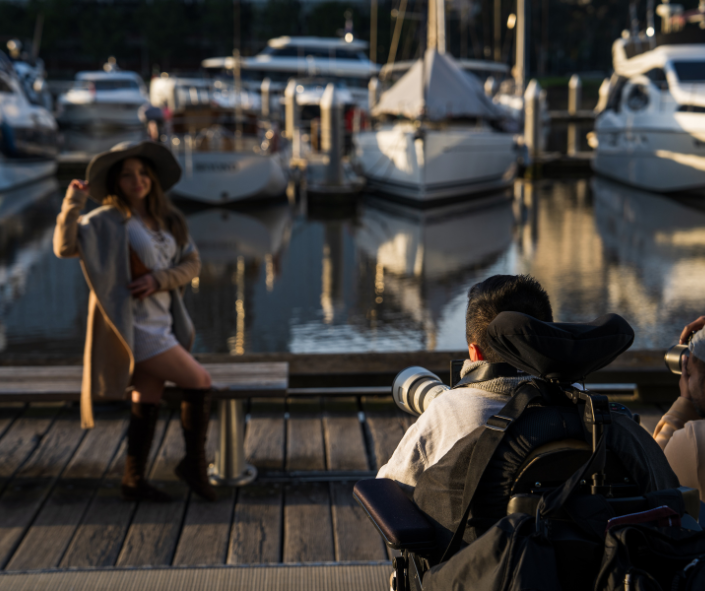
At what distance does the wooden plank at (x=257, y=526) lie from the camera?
3.15m

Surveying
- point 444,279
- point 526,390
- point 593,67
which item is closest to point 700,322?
point 526,390

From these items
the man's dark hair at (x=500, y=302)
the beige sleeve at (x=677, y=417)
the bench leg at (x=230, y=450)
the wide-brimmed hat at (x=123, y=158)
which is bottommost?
the bench leg at (x=230, y=450)

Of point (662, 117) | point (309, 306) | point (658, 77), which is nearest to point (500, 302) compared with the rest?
point (309, 306)

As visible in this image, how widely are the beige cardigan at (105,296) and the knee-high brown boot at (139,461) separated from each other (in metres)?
0.14

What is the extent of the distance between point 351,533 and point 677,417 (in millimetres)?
1526

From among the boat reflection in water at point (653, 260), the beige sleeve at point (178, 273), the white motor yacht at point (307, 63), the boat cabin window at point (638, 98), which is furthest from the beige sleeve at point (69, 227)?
the white motor yacht at point (307, 63)

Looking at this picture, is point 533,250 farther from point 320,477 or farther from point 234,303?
point 320,477

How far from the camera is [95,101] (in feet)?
102

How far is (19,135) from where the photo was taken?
2038 cm

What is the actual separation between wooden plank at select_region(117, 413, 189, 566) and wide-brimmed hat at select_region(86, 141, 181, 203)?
4.14 ft

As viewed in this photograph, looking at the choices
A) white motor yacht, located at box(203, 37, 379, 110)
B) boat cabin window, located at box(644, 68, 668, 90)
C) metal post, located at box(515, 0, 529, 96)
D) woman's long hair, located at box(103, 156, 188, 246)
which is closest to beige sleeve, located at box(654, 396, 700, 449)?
woman's long hair, located at box(103, 156, 188, 246)

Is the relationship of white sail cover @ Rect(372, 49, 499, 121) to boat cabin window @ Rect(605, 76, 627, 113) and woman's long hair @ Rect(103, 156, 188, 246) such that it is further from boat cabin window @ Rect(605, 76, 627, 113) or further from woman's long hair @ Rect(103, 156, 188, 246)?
woman's long hair @ Rect(103, 156, 188, 246)

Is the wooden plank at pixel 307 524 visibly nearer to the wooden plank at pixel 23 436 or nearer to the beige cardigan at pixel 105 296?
the beige cardigan at pixel 105 296

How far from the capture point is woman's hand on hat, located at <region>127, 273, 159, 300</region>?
347 centimetres
